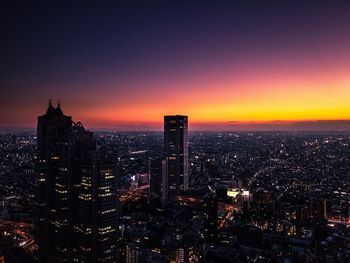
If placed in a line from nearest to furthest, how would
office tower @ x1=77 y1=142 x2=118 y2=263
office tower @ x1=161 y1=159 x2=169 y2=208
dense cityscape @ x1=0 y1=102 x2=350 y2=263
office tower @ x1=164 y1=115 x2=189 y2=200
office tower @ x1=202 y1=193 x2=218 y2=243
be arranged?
office tower @ x1=77 y1=142 x2=118 y2=263, dense cityscape @ x1=0 y1=102 x2=350 y2=263, office tower @ x1=202 y1=193 x2=218 y2=243, office tower @ x1=161 y1=159 x2=169 y2=208, office tower @ x1=164 y1=115 x2=189 y2=200

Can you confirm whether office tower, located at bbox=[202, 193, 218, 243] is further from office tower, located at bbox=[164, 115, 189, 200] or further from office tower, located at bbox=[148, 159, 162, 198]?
office tower, located at bbox=[164, 115, 189, 200]

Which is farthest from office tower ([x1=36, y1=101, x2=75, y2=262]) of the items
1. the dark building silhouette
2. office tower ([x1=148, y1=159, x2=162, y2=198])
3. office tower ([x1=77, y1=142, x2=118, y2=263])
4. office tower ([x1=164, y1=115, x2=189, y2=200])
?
office tower ([x1=164, y1=115, x2=189, y2=200])

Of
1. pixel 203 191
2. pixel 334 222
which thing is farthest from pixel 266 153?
pixel 334 222

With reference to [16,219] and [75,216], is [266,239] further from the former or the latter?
[16,219]

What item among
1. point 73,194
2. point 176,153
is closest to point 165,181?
point 176,153

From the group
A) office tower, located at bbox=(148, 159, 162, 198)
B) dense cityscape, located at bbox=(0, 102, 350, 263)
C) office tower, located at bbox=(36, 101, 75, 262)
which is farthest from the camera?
office tower, located at bbox=(148, 159, 162, 198)

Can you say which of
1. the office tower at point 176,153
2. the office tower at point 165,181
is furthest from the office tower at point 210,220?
the office tower at point 176,153
